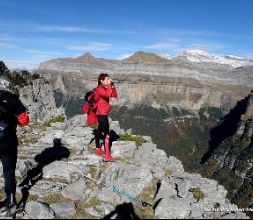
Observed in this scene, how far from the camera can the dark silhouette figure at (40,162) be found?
61.9ft

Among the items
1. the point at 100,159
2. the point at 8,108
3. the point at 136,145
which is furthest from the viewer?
the point at 136,145

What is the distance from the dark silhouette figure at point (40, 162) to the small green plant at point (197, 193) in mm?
7739

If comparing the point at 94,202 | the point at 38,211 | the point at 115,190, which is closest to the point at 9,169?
the point at 38,211

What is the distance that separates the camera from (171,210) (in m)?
17.1

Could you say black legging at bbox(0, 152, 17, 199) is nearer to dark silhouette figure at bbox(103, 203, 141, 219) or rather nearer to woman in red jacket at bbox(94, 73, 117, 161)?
dark silhouette figure at bbox(103, 203, 141, 219)

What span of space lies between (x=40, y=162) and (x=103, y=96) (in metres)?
5.70

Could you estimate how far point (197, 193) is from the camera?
63.5 feet

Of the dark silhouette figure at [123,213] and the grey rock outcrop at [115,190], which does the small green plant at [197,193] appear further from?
the dark silhouette figure at [123,213]

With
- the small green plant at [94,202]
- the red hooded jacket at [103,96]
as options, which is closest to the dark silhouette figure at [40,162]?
the small green plant at [94,202]

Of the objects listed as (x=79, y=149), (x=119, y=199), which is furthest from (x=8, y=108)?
(x=79, y=149)

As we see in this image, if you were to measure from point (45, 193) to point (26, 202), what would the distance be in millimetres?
1522

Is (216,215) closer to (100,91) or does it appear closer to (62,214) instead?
(62,214)

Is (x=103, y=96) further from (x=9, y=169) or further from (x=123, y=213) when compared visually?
(x=9, y=169)

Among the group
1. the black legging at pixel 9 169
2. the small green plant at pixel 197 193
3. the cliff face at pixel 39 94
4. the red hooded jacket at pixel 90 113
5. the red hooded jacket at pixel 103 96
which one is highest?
the red hooded jacket at pixel 103 96
